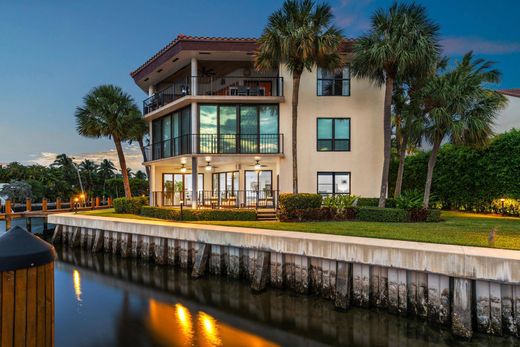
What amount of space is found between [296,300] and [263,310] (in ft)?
3.38

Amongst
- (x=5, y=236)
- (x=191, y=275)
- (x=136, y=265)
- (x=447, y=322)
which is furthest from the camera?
(x=136, y=265)

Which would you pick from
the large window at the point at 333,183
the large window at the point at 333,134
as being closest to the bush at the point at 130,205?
the large window at the point at 333,183

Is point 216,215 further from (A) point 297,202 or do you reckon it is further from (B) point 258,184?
(B) point 258,184

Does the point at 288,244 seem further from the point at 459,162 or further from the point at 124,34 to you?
the point at 124,34

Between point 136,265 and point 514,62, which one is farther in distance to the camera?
point 514,62

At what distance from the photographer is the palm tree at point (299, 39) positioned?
16484 millimetres


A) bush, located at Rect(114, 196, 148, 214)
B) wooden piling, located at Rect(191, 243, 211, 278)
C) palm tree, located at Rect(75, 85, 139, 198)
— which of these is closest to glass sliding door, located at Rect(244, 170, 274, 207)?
bush, located at Rect(114, 196, 148, 214)

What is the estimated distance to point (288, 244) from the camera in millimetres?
10156

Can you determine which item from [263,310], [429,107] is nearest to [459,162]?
[429,107]

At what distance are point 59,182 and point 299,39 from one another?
39.3 meters

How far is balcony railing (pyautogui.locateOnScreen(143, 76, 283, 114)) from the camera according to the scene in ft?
66.1

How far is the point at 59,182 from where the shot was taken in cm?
4291

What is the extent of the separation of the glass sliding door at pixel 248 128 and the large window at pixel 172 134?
3.22 metres

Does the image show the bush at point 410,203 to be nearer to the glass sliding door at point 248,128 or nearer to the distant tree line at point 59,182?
the glass sliding door at point 248,128
